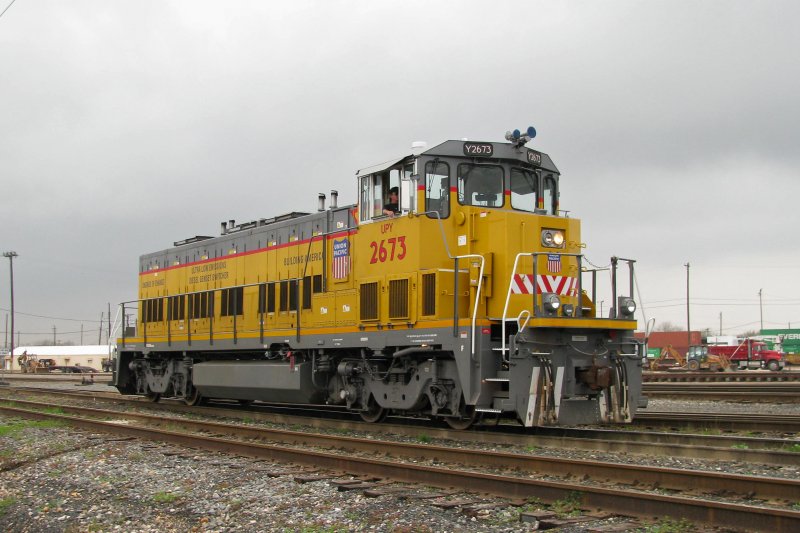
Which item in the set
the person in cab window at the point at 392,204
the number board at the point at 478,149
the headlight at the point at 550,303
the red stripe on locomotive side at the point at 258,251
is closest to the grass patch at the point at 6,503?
the person in cab window at the point at 392,204

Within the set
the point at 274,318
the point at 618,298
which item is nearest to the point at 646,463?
the point at 618,298

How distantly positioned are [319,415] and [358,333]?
297 cm

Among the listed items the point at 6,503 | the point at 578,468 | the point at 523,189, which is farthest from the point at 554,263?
the point at 6,503

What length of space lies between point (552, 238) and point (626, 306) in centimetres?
141

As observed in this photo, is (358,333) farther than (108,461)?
Yes

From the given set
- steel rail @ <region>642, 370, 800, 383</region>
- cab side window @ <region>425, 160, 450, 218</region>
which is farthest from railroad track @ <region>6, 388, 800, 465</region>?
steel rail @ <region>642, 370, 800, 383</region>

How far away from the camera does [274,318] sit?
1429cm

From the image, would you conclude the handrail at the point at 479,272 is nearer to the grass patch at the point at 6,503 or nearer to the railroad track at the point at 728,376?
the grass patch at the point at 6,503

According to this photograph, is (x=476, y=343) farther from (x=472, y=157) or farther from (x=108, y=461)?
(x=108, y=461)

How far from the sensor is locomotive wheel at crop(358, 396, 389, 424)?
12086 millimetres

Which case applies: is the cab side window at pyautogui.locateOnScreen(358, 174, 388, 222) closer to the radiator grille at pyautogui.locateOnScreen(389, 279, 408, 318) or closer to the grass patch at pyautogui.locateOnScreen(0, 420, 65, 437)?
the radiator grille at pyautogui.locateOnScreen(389, 279, 408, 318)

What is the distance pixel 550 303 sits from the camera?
9852 mm

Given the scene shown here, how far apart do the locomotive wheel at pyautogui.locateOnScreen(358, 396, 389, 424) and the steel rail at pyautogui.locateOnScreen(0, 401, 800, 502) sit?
1.83m

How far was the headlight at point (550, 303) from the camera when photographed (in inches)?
388
